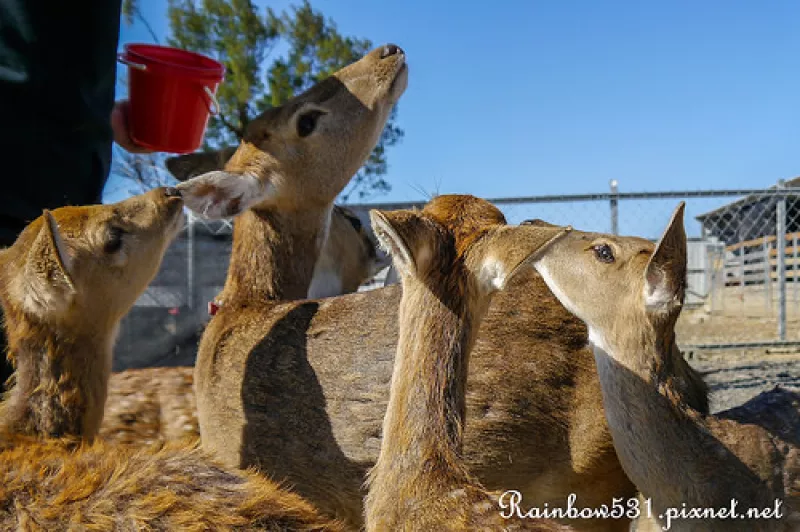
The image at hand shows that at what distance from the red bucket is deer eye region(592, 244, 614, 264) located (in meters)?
2.53

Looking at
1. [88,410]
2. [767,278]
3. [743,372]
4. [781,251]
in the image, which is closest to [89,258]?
[88,410]

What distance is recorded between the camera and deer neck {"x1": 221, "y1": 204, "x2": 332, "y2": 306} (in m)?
4.27

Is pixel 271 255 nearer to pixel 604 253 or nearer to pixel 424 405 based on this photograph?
pixel 604 253

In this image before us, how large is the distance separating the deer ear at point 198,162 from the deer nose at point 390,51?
1627 millimetres

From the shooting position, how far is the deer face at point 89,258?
2982 millimetres

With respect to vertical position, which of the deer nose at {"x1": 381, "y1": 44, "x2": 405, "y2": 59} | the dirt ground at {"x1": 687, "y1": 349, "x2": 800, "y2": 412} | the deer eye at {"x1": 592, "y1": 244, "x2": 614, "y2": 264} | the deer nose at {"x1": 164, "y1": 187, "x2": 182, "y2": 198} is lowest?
the dirt ground at {"x1": 687, "y1": 349, "x2": 800, "y2": 412}

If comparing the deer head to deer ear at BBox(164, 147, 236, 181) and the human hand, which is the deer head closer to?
the human hand

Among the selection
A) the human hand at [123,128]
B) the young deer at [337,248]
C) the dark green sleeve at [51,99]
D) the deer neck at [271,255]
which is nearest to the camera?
the dark green sleeve at [51,99]

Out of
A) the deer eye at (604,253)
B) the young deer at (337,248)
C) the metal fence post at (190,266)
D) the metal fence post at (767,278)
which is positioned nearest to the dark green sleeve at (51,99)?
the young deer at (337,248)

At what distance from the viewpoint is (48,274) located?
2.98 metres

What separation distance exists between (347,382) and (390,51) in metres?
2.29

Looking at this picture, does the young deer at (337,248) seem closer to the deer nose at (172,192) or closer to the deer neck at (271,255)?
the deer neck at (271,255)

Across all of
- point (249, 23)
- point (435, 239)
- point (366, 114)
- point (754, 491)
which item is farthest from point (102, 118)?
point (249, 23)

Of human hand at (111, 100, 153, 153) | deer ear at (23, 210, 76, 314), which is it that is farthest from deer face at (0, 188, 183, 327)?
human hand at (111, 100, 153, 153)
